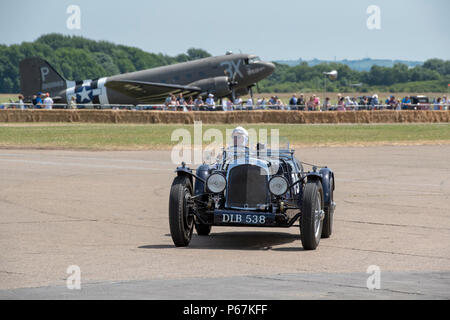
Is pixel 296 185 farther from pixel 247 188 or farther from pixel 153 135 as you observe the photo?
pixel 153 135

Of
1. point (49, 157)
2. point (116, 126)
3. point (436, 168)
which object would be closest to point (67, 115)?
point (116, 126)

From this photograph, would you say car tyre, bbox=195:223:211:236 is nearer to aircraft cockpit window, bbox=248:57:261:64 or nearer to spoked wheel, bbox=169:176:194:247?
spoked wheel, bbox=169:176:194:247

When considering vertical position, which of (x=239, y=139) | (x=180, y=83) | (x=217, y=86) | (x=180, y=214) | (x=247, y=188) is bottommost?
(x=180, y=214)

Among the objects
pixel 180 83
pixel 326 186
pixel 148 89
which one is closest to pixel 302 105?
pixel 180 83

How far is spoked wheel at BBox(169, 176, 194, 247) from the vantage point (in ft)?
31.9

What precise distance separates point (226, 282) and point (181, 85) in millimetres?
41881

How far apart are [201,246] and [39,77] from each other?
4575 centimetres

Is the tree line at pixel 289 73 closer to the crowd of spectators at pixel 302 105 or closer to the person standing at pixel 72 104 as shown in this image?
the crowd of spectators at pixel 302 105

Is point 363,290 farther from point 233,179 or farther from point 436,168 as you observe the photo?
point 436,168

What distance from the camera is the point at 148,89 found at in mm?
48406

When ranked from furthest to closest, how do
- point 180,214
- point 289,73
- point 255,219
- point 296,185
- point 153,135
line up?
point 289,73, point 153,135, point 296,185, point 255,219, point 180,214

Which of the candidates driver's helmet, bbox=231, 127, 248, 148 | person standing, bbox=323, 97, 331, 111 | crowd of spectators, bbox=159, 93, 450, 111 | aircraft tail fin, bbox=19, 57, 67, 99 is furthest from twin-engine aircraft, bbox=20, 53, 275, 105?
driver's helmet, bbox=231, 127, 248, 148

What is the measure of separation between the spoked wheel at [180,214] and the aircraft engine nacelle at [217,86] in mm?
36809
